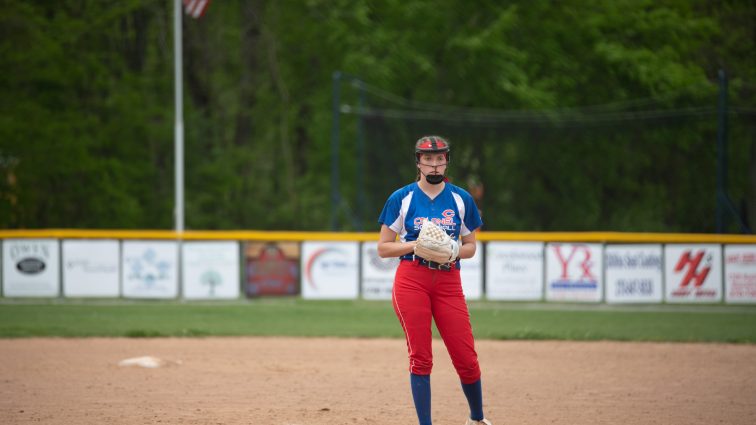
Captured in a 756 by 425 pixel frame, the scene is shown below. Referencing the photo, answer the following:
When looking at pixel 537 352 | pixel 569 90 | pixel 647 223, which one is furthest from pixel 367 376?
pixel 569 90

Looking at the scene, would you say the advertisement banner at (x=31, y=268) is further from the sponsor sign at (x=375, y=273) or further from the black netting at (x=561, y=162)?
the black netting at (x=561, y=162)

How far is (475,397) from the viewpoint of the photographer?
23.8ft

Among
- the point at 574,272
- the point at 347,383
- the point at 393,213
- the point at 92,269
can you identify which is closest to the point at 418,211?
the point at 393,213

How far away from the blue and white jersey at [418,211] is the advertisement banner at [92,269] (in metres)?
12.6

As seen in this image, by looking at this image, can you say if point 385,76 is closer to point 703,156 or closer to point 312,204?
point 312,204

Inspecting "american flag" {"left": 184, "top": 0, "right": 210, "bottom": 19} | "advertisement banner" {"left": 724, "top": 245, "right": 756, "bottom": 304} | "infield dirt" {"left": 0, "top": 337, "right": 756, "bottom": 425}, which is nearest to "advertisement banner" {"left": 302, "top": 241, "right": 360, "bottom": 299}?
"infield dirt" {"left": 0, "top": 337, "right": 756, "bottom": 425}

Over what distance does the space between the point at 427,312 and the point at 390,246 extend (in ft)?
1.77

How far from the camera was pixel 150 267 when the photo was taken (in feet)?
61.5

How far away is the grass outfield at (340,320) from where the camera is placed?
48.8 ft

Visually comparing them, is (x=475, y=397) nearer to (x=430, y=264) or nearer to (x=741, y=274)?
(x=430, y=264)

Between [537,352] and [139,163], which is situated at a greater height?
[139,163]

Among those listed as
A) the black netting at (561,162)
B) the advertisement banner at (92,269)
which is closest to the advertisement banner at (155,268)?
the advertisement banner at (92,269)

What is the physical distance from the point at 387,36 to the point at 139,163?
338 inches

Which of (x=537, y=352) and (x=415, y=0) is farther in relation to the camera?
(x=415, y=0)
